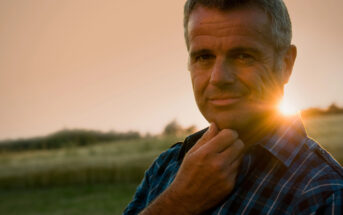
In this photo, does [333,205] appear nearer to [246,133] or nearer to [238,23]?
[246,133]

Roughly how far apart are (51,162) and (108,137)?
1085 cm

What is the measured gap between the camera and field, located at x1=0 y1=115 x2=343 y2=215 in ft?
36.9

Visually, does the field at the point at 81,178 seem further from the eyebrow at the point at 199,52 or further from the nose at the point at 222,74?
the nose at the point at 222,74

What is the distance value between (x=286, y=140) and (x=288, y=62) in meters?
0.48

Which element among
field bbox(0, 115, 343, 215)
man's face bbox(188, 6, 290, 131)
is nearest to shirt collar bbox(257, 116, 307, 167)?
man's face bbox(188, 6, 290, 131)

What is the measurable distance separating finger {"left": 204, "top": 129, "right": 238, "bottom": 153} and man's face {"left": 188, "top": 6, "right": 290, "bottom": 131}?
6.9 inches

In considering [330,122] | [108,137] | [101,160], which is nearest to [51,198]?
[101,160]

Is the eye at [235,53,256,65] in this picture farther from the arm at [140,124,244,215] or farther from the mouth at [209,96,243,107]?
the arm at [140,124,244,215]

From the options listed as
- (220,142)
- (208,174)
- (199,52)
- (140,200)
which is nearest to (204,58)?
(199,52)

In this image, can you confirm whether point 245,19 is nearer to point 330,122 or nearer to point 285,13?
point 285,13

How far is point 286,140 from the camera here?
166cm

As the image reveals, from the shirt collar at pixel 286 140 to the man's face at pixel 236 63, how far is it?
0.11 metres

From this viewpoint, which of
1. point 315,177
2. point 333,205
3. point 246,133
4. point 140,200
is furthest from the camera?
point 140,200

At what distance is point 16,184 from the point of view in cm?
1487
